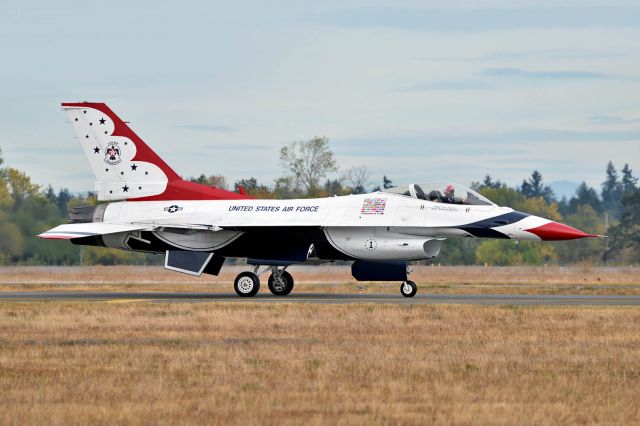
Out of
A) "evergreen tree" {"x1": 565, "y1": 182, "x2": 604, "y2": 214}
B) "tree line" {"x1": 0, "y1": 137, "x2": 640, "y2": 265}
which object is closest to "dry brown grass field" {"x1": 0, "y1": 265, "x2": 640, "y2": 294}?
"tree line" {"x1": 0, "y1": 137, "x2": 640, "y2": 265}

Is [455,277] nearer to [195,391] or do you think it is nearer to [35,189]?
[35,189]

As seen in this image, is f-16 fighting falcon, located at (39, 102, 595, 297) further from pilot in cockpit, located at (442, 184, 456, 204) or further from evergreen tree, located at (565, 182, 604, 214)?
evergreen tree, located at (565, 182, 604, 214)

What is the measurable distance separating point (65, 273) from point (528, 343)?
3493 centimetres

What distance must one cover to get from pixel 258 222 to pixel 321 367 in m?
14.8

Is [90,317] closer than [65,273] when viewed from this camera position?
Yes

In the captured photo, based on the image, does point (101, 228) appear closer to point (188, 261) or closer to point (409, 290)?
point (188, 261)

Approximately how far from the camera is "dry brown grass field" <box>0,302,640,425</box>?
35.4 ft

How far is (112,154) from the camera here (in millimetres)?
30688

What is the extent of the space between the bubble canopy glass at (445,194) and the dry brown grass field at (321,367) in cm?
565

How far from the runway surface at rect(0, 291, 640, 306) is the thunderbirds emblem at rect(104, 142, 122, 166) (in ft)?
11.8

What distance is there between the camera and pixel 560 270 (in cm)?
5284

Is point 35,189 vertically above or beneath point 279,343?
above

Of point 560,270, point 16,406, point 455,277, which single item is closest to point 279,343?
point 16,406

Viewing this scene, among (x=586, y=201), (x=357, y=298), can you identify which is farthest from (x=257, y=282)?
(x=586, y=201)
